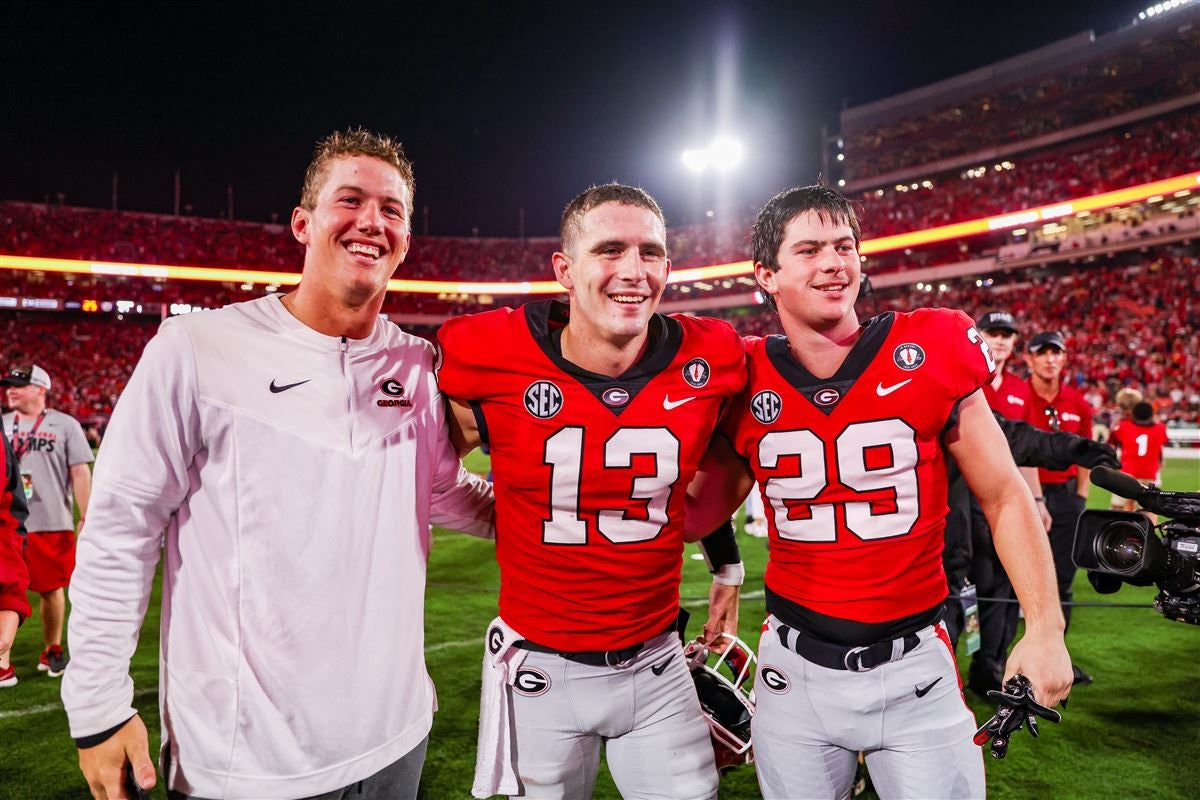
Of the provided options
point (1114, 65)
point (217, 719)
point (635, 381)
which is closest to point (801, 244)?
point (635, 381)

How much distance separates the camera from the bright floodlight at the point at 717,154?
31.3 m

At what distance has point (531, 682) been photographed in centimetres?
200

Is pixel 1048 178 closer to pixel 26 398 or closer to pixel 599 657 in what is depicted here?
pixel 26 398

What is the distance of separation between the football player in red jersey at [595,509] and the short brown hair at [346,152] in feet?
1.70

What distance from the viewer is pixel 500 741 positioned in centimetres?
199

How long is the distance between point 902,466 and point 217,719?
6.06 feet

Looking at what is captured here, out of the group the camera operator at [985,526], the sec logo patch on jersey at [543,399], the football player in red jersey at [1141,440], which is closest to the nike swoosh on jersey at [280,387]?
the sec logo patch on jersey at [543,399]

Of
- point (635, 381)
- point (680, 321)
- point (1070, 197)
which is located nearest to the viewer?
point (635, 381)

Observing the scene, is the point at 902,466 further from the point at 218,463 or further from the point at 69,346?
the point at 69,346

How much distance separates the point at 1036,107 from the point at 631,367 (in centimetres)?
3892

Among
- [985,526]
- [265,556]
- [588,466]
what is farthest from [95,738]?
[985,526]

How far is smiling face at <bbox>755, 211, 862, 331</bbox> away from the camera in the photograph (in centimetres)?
209

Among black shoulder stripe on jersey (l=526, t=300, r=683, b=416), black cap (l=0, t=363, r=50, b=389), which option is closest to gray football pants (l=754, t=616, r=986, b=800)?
black shoulder stripe on jersey (l=526, t=300, r=683, b=416)

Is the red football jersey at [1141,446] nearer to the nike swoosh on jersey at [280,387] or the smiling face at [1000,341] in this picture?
the smiling face at [1000,341]
